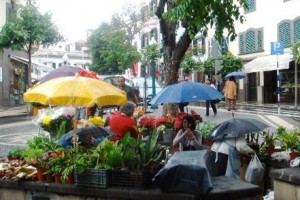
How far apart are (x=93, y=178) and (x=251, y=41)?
104 ft

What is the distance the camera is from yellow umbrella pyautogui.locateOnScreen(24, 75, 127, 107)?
7.38 metres

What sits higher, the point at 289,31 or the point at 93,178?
the point at 289,31

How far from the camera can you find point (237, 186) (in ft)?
20.0

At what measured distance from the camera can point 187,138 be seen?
8828 mm

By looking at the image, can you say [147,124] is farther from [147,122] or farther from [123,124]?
[123,124]

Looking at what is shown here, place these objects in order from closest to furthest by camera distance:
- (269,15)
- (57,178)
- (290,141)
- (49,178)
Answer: (57,178) → (49,178) → (290,141) → (269,15)

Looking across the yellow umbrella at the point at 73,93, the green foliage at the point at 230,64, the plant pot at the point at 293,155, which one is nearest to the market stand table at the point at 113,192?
the yellow umbrella at the point at 73,93

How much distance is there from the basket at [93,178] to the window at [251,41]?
30.3 m

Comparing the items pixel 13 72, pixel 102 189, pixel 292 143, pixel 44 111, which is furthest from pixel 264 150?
pixel 13 72

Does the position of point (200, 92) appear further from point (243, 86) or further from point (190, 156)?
point (243, 86)

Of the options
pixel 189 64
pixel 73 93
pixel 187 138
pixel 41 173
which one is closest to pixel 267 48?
pixel 189 64

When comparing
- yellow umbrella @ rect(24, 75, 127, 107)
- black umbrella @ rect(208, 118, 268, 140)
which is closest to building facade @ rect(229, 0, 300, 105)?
black umbrella @ rect(208, 118, 268, 140)

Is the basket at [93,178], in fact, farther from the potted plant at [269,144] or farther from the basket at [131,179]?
the potted plant at [269,144]

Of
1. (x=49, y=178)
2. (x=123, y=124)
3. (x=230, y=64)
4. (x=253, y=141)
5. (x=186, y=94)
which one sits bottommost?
(x=49, y=178)
